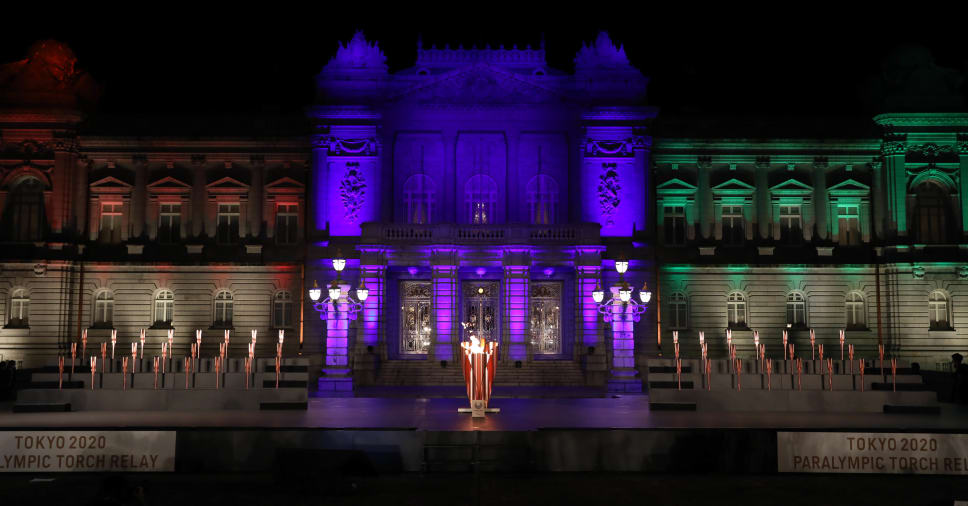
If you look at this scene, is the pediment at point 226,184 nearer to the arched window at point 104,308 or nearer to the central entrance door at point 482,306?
the arched window at point 104,308

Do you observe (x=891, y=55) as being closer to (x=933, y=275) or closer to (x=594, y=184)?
(x=933, y=275)

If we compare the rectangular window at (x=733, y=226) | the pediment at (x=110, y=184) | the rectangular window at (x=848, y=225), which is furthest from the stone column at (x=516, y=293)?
the pediment at (x=110, y=184)

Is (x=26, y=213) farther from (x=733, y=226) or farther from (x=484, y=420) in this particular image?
(x=733, y=226)

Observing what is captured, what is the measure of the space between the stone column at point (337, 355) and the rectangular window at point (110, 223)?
12.1 metres

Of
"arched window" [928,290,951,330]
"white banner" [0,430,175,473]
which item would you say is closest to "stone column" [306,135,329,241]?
"white banner" [0,430,175,473]

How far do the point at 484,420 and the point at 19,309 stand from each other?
31731 millimetres

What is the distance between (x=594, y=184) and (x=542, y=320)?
7.36 meters

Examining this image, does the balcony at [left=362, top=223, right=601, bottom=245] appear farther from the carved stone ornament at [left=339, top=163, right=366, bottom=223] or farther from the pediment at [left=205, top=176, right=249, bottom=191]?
the pediment at [left=205, top=176, right=249, bottom=191]

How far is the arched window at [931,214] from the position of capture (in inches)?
1839

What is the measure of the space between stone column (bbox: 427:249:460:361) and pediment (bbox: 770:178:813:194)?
59.4ft

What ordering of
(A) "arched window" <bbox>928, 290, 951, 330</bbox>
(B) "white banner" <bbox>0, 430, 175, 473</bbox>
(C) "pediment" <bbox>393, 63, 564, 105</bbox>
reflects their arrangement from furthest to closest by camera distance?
(A) "arched window" <bbox>928, 290, 951, 330</bbox> < (C) "pediment" <bbox>393, 63, 564, 105</bbox> < (B) "white banner" <bbox>0, 430, 175, 473</bbox>

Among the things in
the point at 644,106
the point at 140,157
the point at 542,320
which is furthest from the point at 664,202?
the point at 140,157

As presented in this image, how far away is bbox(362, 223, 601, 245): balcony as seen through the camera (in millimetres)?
41594

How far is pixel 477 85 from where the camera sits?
45.4 meters
